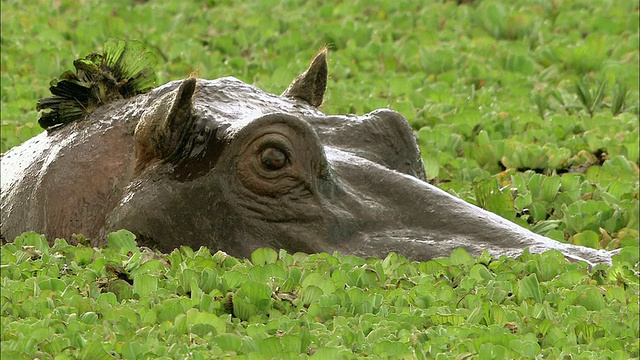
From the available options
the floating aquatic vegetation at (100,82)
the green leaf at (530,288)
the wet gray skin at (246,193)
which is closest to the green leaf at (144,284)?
the wet gray skin at (246,193)

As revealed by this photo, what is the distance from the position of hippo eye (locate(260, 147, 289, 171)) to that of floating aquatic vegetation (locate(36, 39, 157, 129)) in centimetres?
108

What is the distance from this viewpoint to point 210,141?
502 cm

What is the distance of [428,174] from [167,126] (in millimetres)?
2543

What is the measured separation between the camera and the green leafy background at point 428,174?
365 cm

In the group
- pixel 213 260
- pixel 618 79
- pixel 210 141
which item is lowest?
pixel 618 79

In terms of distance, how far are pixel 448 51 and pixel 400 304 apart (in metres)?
6.79

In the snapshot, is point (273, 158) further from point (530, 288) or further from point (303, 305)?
point (530, 288)

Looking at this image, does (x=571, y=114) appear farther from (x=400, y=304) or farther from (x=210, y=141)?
(x=400, y=304)

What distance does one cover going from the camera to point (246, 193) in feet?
16.2

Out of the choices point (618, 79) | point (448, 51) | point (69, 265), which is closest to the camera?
point (69, 265)

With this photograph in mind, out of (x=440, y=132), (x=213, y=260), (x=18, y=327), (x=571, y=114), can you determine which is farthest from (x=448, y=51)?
(x=18, y=327)

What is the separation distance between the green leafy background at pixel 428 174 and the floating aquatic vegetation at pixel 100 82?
0.63 metres

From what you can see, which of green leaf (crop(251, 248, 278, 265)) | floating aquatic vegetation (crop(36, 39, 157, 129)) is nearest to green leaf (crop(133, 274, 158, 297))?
green leaf (crop(251, 248, 278, 265))

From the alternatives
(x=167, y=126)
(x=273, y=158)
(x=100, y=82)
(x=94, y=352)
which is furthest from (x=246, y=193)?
(x=94, y=352)
